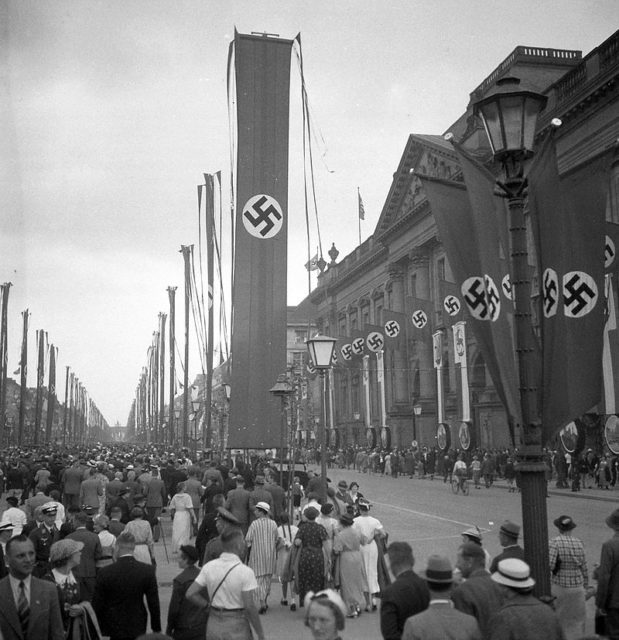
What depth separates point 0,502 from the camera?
2666cm

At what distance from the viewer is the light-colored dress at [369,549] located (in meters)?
10.5

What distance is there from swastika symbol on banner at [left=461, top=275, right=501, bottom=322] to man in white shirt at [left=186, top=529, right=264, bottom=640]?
3241 millimetres

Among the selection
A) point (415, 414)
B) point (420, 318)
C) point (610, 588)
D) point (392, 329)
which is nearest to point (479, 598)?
point (610, 588)

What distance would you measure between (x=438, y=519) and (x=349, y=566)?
11836 mm

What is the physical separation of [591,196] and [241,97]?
8580 mm

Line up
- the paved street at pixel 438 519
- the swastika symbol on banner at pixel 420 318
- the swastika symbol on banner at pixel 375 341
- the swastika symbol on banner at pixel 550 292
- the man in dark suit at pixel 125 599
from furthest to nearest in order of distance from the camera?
the swastika symbol on banner at pixel 375 341
the swastika symbol on banner at pixel 420 318
the paved street at pixel 438 519
the swastika symbol on banner at pixel 550 292
the man in dark suit at pixel 125 599

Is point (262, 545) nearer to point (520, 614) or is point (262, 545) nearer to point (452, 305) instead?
point (520, 614)

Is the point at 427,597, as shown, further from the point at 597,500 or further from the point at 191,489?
the point at 597,500

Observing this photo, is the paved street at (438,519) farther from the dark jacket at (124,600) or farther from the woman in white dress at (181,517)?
the dark jacket at (124,600)

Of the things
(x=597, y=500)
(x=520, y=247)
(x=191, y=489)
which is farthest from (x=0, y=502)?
(x=520, y=247)

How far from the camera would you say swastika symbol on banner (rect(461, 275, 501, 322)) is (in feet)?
23.3

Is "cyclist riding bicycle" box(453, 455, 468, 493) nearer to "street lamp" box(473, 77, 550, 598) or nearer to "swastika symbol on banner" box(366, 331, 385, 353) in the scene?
"swastika symbol on banner" box(366, 331, 385, 353)

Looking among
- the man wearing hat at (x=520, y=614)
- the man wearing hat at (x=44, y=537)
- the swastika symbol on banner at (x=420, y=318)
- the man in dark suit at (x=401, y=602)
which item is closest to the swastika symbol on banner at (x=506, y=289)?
the man in dark suit at (x=401, y=602)

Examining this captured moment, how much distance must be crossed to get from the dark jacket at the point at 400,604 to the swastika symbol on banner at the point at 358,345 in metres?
38.4
